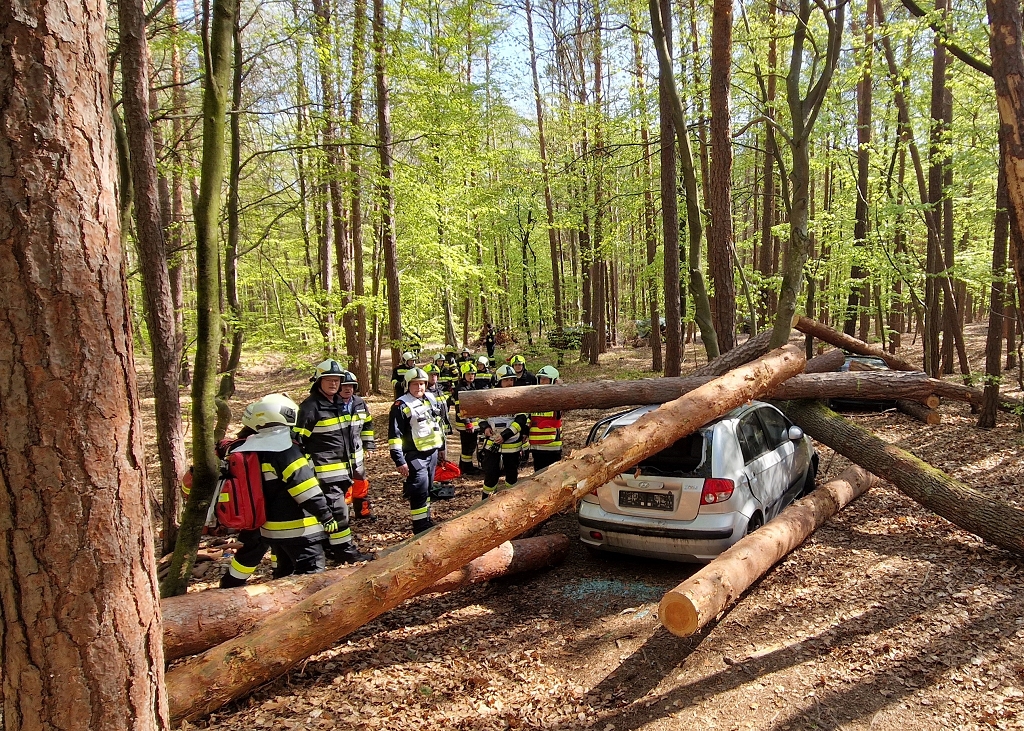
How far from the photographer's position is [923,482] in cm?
614

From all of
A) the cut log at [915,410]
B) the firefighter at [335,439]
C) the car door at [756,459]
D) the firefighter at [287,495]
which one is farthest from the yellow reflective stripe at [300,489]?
the cut log at [915,410]

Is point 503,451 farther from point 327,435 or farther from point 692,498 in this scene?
point 692,498

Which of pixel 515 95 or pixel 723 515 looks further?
pixel 515 95

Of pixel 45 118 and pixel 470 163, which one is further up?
pixel 470 163

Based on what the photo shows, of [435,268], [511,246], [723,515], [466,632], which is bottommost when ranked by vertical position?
[466,632]

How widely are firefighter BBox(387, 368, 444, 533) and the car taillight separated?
3.43m

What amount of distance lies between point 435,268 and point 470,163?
405 centimetres

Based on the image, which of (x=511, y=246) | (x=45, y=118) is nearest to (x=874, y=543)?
(x=45, y=118)

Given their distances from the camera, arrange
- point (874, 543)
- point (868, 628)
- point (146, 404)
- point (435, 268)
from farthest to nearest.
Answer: point (435, 268)
point (146, 404)
point (874, 543)
point (868, 628)

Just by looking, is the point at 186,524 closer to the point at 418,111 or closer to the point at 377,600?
the point at 377,600

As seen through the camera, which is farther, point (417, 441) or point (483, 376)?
point (483, 376)

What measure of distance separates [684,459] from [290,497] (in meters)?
3.85

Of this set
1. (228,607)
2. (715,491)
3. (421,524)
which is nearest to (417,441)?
(421,524)

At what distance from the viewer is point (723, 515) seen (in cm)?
527
